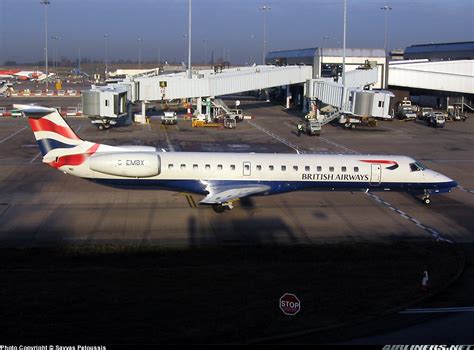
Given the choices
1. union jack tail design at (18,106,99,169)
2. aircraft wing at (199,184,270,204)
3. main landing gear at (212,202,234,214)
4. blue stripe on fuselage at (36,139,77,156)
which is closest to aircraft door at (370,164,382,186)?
aircraft wing at (199,184,270,204)

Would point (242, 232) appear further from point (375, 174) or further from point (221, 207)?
point (375, 174)

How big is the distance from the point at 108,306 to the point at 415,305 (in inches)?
332

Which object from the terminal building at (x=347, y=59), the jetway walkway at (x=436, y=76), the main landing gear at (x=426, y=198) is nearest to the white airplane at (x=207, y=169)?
the main landing gear at (x=426, y=198)

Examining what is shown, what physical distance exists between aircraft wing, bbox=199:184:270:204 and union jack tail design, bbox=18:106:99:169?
19.5 ft

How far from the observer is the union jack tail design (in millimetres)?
28844

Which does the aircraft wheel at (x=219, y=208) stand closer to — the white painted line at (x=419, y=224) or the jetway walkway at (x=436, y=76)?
the white painted line at (x=419, y=224)

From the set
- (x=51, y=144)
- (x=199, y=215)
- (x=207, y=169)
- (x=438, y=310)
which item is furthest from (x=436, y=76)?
(x=438, y=310)

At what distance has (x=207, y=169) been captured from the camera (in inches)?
1149

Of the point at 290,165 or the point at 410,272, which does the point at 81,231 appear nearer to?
the point at 290,165

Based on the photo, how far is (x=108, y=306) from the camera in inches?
634

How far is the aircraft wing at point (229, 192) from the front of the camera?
27.7m

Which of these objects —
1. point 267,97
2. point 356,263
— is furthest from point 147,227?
point 267,97

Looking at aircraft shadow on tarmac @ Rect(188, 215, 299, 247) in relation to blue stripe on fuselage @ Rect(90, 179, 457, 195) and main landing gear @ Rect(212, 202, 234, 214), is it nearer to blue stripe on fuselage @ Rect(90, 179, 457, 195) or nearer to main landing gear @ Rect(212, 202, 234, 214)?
main landing gear @ Rect(212, 202, 234, 214)

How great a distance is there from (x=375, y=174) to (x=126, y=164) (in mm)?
12082
